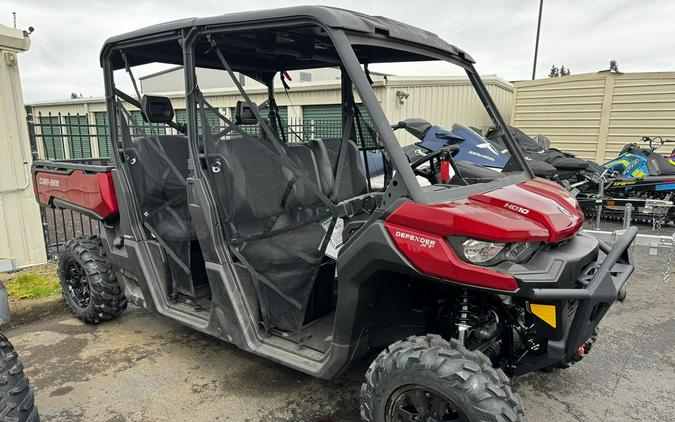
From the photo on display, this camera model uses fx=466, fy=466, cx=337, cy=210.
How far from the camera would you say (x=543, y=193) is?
2490 mm

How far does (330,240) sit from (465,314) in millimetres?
882

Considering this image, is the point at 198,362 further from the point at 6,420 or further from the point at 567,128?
the point at 567,128

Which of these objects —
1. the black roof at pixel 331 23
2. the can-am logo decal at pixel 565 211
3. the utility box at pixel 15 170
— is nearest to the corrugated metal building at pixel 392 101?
the black roof at pixel 331 23

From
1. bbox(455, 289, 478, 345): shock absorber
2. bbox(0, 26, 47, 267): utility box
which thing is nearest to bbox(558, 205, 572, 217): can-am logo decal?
bbox(455, 289, 478, 345): shock absorber

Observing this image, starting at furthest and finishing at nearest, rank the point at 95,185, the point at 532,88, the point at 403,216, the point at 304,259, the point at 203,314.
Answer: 1. the point at 532,88
2. the point at 95,185
3. the point at 203,314
4. the point at 304,259
5. the point at 403,216

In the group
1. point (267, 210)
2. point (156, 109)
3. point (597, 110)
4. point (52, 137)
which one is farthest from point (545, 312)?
point (597, 110)

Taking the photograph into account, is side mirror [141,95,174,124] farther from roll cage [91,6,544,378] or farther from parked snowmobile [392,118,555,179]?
parked snowmobile [392,118,555,179]

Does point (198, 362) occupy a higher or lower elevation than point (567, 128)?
lower

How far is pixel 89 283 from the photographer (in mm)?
3740

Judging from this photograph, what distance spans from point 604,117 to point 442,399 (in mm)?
12263

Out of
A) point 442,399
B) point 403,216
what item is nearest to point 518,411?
point 442,399

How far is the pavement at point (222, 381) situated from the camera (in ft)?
→ 9.11

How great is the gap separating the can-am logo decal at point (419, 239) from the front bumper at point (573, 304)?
402 millimetres

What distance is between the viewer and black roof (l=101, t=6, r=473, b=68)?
212 centimetres
